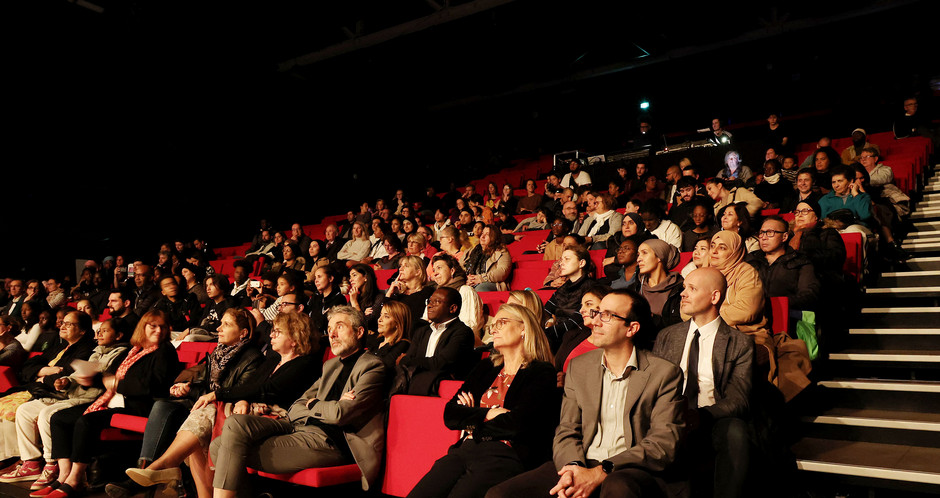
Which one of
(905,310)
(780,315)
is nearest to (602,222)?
(905,310)

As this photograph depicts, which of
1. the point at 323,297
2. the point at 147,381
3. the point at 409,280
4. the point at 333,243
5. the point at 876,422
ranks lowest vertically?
the point at 876,422

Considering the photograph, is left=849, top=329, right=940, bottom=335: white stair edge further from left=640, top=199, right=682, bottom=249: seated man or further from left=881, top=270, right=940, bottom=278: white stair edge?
left=640, top=199, right=682, bottom=249: seated man

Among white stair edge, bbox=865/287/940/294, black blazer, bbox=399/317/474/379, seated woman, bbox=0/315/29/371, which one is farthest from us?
seated woman, bbox=0/315/29/371

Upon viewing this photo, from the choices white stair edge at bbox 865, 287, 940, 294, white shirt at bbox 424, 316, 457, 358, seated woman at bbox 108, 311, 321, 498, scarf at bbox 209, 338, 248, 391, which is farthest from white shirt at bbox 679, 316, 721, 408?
scarf at bbox 209, 338, 248, 391

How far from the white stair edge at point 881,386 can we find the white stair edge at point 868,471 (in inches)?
24.1

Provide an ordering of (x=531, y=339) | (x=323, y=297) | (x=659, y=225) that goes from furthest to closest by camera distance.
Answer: (x=659, y=225)
(x=323, y=297)
(x=531, y=339)

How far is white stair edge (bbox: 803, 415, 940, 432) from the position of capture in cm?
231

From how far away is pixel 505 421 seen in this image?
7.13 ft

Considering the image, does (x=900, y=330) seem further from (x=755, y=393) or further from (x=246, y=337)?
(x=246, y=337)

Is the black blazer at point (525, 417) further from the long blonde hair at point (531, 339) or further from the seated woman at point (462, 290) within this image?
the seated woman at point (462, 290)

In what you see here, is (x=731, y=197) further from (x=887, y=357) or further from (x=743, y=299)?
(x=743, y=299)

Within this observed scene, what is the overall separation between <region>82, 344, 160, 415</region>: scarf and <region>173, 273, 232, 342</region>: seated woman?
35.0 inches

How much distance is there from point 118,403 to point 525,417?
243 cm

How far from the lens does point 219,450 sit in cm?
254
